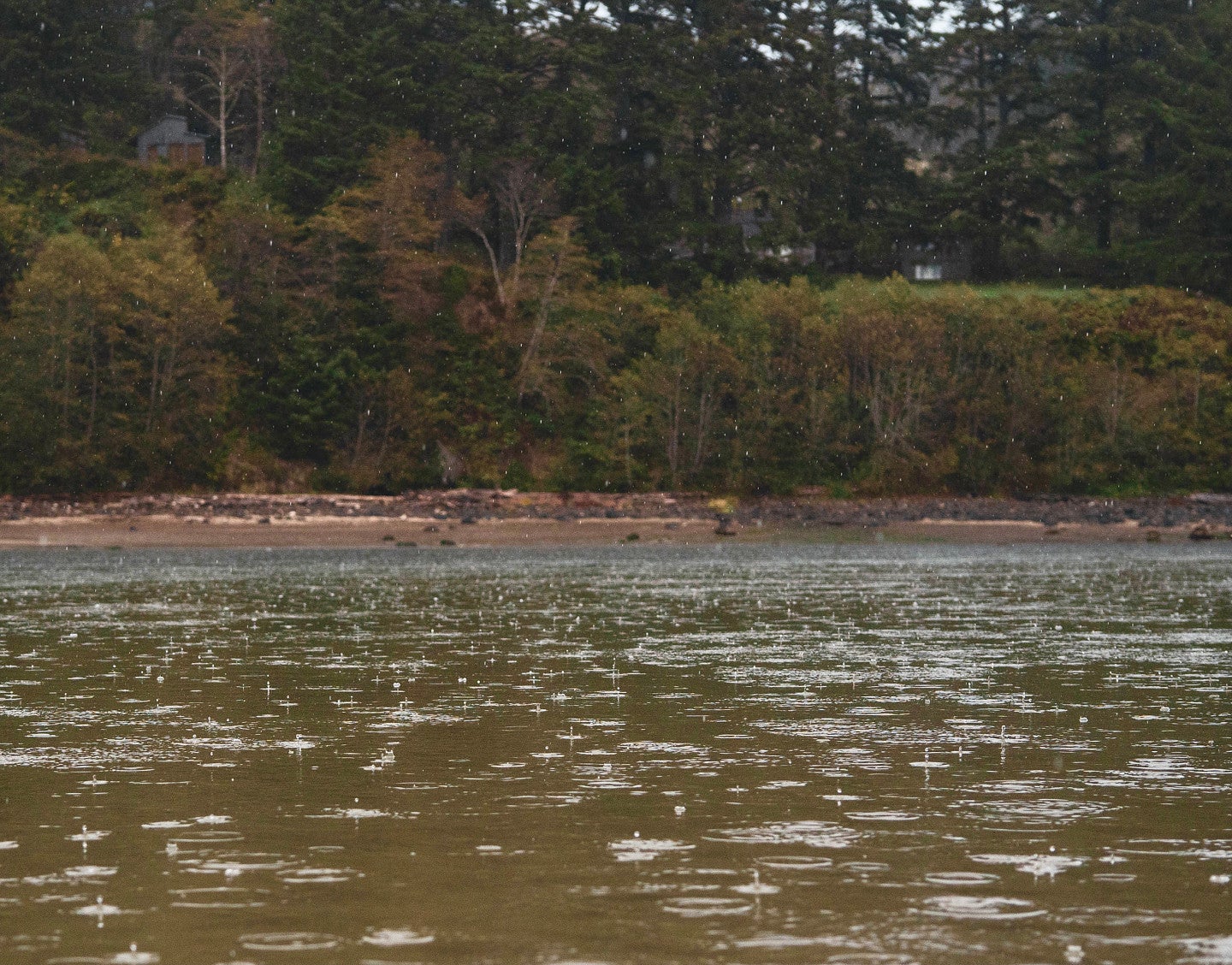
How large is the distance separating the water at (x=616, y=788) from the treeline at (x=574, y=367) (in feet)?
144

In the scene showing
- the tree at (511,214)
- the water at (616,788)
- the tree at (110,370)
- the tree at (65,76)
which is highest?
the tree at (65,76)

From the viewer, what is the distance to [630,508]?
7762cm

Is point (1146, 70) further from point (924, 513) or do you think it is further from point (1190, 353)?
point (924, 513)

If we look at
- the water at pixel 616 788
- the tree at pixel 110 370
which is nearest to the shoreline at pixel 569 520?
the tree at pixel 110 370

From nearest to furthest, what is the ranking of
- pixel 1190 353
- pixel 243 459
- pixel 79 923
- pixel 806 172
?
pixel 79 923, pixel 243 459, pixel 1190 353, pixel 806 172

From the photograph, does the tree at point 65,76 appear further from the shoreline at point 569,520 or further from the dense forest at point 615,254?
the shoreline at point 569,520

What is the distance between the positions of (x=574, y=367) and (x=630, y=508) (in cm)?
1141

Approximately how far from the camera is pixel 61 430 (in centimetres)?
7438

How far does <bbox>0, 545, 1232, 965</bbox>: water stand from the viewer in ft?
37.7

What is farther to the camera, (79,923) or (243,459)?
(243,459)

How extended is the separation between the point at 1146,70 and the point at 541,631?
75.3 metres

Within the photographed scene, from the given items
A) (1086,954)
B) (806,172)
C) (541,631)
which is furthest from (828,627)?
(806,172)

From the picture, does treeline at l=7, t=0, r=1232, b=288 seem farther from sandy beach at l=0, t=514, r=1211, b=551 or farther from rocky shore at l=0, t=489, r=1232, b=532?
sandy beach at l=0, t=514, r=1211, b=551

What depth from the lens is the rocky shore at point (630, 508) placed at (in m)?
71.4
